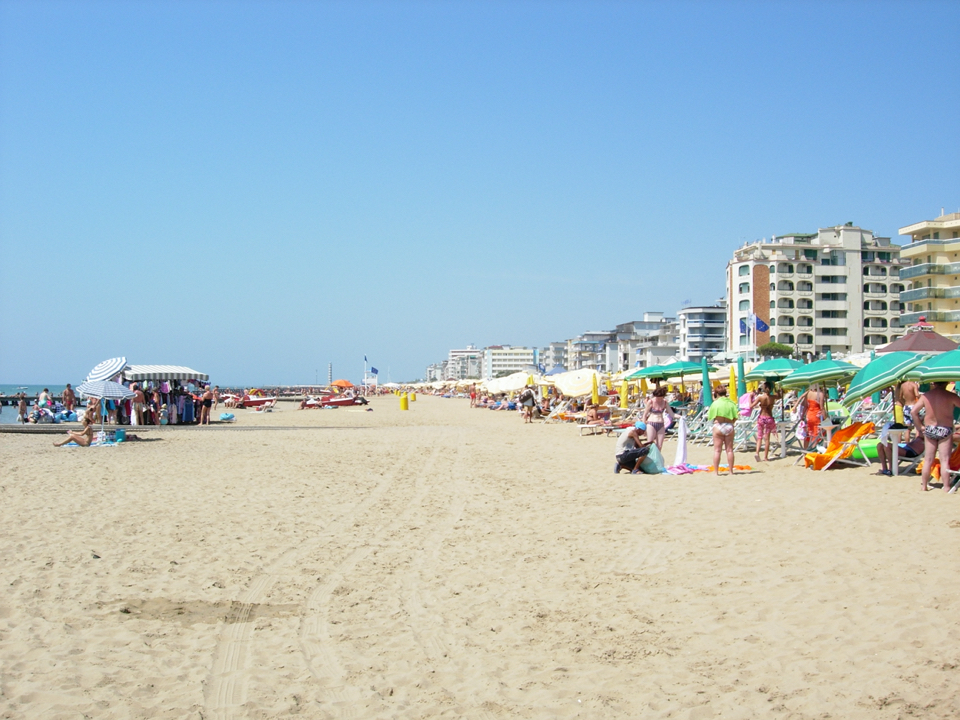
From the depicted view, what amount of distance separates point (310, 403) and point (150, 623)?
46538 millimetres

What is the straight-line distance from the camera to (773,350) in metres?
71.4

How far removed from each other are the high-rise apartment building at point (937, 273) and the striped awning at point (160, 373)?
1904 inches

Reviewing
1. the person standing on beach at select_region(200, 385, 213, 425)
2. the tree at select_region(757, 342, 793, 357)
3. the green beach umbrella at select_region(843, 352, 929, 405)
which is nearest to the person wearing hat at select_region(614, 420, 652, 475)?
the green beach umbrella at select_region(843, 352, 929, 405)

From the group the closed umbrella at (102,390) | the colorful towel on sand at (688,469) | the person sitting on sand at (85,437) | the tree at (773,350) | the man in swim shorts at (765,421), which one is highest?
the tree at (773,350)

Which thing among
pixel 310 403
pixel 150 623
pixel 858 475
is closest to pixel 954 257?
pixel 310 403

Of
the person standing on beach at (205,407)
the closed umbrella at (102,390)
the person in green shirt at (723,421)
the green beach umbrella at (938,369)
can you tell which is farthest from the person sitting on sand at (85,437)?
the green beach umbrella at (938,369)

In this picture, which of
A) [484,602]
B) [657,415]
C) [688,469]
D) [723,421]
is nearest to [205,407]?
[657,415]

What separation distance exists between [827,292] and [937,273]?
20.9 meters

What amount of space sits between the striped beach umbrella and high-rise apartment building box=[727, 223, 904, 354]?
65350mm

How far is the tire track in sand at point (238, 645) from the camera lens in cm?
398

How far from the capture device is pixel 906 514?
8195mm

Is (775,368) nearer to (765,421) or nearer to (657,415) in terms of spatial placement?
(765,421)

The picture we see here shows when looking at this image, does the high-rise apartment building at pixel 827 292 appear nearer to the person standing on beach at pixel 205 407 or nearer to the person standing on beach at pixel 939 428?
the person standing on beach at pixel 205 407

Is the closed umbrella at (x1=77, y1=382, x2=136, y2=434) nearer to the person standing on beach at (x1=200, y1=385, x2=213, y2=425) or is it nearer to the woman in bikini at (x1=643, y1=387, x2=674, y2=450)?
the person standing on beach at (x1=200, y1=385, x2=213, y2=425)
